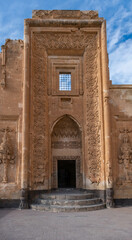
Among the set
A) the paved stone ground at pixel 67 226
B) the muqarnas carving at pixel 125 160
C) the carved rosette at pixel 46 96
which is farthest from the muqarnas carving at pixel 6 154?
the muqarnas carving at pixel 125 160

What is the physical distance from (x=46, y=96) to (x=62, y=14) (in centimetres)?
455

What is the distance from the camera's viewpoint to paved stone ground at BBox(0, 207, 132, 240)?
6.35 metres

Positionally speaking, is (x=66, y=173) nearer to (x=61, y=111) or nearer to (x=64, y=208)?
(x=61, y=111)

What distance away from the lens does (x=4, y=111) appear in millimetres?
12344

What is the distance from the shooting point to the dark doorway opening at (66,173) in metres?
16.9

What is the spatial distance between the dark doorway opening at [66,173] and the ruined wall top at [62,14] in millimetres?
8980

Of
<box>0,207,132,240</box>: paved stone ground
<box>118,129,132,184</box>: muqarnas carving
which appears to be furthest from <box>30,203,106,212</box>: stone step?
<box>118,129,132,184</box>: muqarnas carving

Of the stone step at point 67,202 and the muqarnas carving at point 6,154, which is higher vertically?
the muqarnas carving at point 6,154

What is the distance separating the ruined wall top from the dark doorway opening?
898 centimetres

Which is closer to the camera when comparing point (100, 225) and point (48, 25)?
point (100, 225)

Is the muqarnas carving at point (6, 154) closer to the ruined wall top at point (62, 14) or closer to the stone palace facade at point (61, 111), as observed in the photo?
the stone palace facade at point (61, 111)

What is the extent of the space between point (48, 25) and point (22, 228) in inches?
401

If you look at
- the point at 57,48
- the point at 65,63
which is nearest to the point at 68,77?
the point at 65,63

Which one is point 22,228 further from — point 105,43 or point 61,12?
point 61,12
